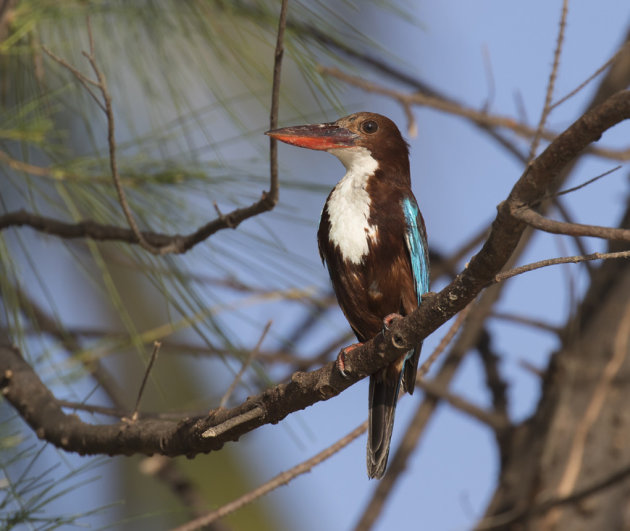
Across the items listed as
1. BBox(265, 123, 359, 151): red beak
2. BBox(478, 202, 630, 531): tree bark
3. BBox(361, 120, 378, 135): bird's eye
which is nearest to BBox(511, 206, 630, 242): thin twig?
BBox(265, 123, 359, 151): red beak

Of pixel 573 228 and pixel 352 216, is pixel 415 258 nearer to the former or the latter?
pixel 352 216

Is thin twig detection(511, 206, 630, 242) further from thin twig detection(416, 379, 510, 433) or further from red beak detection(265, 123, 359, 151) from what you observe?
thin twig detection(416, 379, 510, 433)

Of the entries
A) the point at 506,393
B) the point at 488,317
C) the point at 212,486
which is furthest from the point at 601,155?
the point at 212,486

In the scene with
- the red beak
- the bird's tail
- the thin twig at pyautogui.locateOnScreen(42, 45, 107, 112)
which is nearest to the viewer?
the thin twig at pyautogui.locateOnScreen(42, 45, 107, 112)

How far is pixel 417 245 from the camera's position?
252cm

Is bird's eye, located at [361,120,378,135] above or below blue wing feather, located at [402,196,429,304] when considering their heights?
above

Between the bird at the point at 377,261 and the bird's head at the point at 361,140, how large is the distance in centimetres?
13

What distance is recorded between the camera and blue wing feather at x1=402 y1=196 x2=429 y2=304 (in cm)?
251

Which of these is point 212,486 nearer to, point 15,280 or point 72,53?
point 15,280

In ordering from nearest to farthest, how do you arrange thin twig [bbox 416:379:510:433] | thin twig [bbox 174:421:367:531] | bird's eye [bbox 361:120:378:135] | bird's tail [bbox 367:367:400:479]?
thin twig [bbox 174:421:367:531]
bird's tail [bbox 367:367:400:479]
bird's eye [bbox 361:120:378:135]
thin twig [bbox 416:379:510:433]

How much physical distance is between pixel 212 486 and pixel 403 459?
134cm

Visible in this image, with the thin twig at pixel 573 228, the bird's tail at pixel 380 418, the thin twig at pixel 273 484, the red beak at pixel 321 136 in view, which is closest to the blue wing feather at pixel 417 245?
the bird's tail at pixel 380 418

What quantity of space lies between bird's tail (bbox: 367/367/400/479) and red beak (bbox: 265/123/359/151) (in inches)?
28.5

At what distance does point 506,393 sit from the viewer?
11.6 ft
